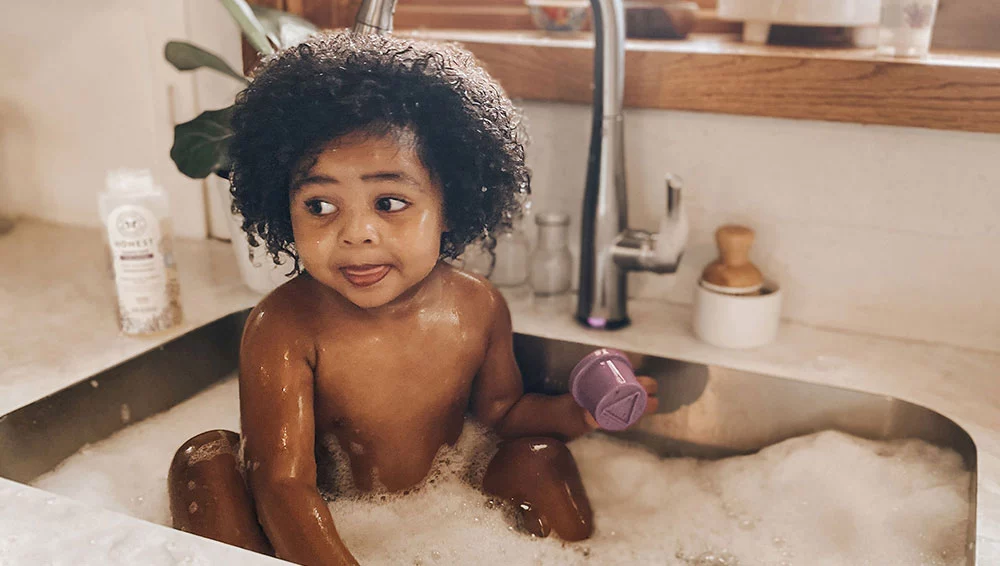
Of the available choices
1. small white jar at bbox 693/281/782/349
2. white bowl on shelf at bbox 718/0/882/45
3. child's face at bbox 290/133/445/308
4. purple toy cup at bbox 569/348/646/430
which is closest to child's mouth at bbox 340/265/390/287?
child's face at bbox 290/133/445/308

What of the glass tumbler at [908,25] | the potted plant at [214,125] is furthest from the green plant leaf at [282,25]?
the glass tumbler at [908,25]

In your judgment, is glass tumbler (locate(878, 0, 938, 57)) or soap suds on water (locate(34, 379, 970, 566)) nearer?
soap suds on water (locate(34, 379, 970, 566))

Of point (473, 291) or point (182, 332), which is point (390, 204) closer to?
point (473, 291)

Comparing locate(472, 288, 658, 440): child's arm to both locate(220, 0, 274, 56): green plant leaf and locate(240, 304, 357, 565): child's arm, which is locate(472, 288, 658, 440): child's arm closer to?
locate(240, 304, 357, 565): child's arm

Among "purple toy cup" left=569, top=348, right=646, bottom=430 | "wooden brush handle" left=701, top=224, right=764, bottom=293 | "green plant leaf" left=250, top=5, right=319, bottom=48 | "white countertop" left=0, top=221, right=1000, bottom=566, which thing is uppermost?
"green plant leaf" left=250, top=5, right=319, bottom=48

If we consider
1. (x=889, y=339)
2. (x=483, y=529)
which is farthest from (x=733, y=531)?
(x=889, y=339)

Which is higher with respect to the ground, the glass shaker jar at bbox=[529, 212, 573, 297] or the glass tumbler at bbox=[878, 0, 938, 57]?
the glass tumbler at bbox=[878, 0, 938, 57]

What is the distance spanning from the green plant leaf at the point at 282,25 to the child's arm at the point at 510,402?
16.0 inches

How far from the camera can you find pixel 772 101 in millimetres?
949

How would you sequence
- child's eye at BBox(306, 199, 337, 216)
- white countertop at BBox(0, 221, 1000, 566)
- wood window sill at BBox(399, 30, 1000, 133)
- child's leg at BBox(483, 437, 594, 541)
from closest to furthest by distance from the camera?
white countertop at BBox(0, 221, 1000, 566)
child's eye at BBox(306, 199, 337, 216)
child's leg at BBox(483, 437, 594, 541)
wood window sill at BBox(399, 30, 1000, 133)

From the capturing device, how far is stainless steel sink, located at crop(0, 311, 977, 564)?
827 millimetres

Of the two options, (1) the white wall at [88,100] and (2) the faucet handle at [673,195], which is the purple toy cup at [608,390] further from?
(1) the white wall at [88,100]

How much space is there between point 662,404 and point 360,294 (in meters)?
0.41

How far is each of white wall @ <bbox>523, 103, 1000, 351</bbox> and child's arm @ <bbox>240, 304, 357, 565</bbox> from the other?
0.50 metres
